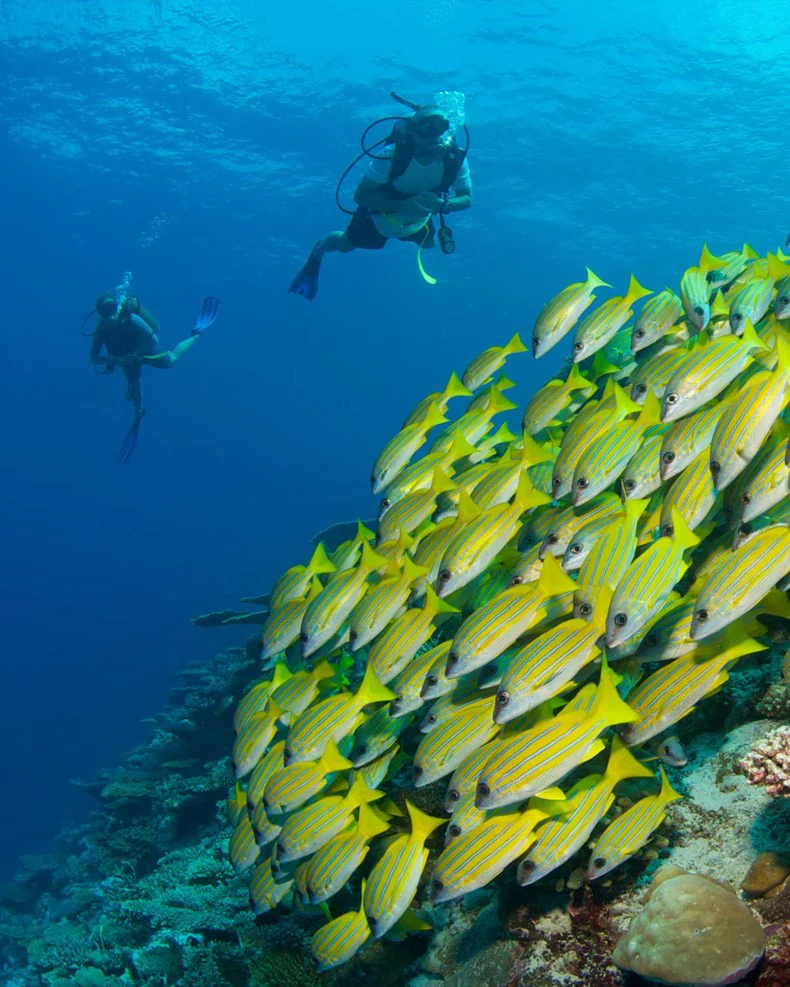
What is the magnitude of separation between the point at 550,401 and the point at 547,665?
7.53 feet

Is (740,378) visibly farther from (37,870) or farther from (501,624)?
(37,870)

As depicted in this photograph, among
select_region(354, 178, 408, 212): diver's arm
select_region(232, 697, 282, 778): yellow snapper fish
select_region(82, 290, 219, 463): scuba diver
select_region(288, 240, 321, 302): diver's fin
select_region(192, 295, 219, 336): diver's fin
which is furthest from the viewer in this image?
select_region(192, 295, 219, 336): diver's fin

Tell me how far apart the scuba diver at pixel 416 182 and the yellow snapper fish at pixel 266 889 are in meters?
7.31

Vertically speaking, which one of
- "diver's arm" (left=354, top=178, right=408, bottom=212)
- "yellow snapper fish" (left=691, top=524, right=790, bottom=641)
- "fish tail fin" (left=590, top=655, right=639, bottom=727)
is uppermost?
"diver's arm" (left=354, top=178, right=408, bottom=212)

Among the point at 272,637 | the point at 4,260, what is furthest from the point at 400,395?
the point at 272,637

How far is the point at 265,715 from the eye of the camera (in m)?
3.88

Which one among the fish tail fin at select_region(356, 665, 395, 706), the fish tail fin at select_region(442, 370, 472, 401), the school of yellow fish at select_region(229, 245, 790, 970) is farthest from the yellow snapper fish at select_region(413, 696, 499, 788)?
the fish tail fin at select_region(442, 370, 472, 401)

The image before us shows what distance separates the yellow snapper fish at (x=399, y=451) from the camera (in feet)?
15.0

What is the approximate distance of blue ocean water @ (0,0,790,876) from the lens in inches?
1341

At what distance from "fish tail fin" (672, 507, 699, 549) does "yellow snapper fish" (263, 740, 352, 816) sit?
6.45ft

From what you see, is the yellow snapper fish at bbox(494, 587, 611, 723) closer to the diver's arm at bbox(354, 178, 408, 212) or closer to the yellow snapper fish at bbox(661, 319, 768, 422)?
the yellow snapper fish at bbox(661, 319, 768, 422)

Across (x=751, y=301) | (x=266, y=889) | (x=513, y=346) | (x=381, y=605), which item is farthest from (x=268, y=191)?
(x=266, y=889)

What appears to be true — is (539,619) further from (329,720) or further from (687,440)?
(329,720)

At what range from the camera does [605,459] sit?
10.3ft
